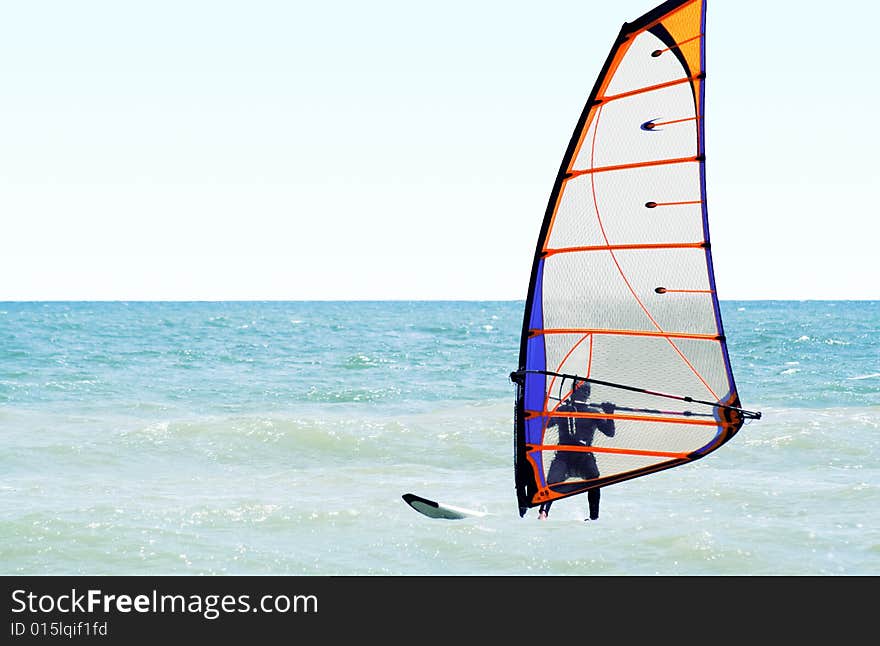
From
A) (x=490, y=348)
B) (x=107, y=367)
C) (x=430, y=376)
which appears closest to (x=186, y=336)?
(x=490, y=348)

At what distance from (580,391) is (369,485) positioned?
4.73m

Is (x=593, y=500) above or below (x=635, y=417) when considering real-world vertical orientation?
below

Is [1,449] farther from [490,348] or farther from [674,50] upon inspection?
[490,348]

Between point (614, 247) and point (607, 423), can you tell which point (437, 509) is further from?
point (614, 247)

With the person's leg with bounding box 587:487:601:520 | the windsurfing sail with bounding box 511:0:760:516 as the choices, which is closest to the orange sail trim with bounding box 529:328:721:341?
the windsurfing sail with bounding box 511:0:760:516

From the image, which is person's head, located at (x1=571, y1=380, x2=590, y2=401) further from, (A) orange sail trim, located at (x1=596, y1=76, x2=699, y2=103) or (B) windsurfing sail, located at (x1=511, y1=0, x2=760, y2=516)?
(A) orange sail trim, located at (x1=596, y1=76, x2=699, y2=103)

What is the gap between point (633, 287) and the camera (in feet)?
19.7

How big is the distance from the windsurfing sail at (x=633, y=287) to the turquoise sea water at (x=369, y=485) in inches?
64.1

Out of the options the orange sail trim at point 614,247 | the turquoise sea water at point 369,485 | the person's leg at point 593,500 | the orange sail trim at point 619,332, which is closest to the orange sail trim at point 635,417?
the orange sail trim at point 619,332

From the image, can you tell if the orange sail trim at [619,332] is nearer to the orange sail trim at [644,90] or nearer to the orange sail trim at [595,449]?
the orange sail trim at [595,449]

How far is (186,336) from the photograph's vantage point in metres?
39.7

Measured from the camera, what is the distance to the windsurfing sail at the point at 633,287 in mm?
5715

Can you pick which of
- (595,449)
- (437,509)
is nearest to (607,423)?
(595,449)

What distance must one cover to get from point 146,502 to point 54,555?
6.05 ft
